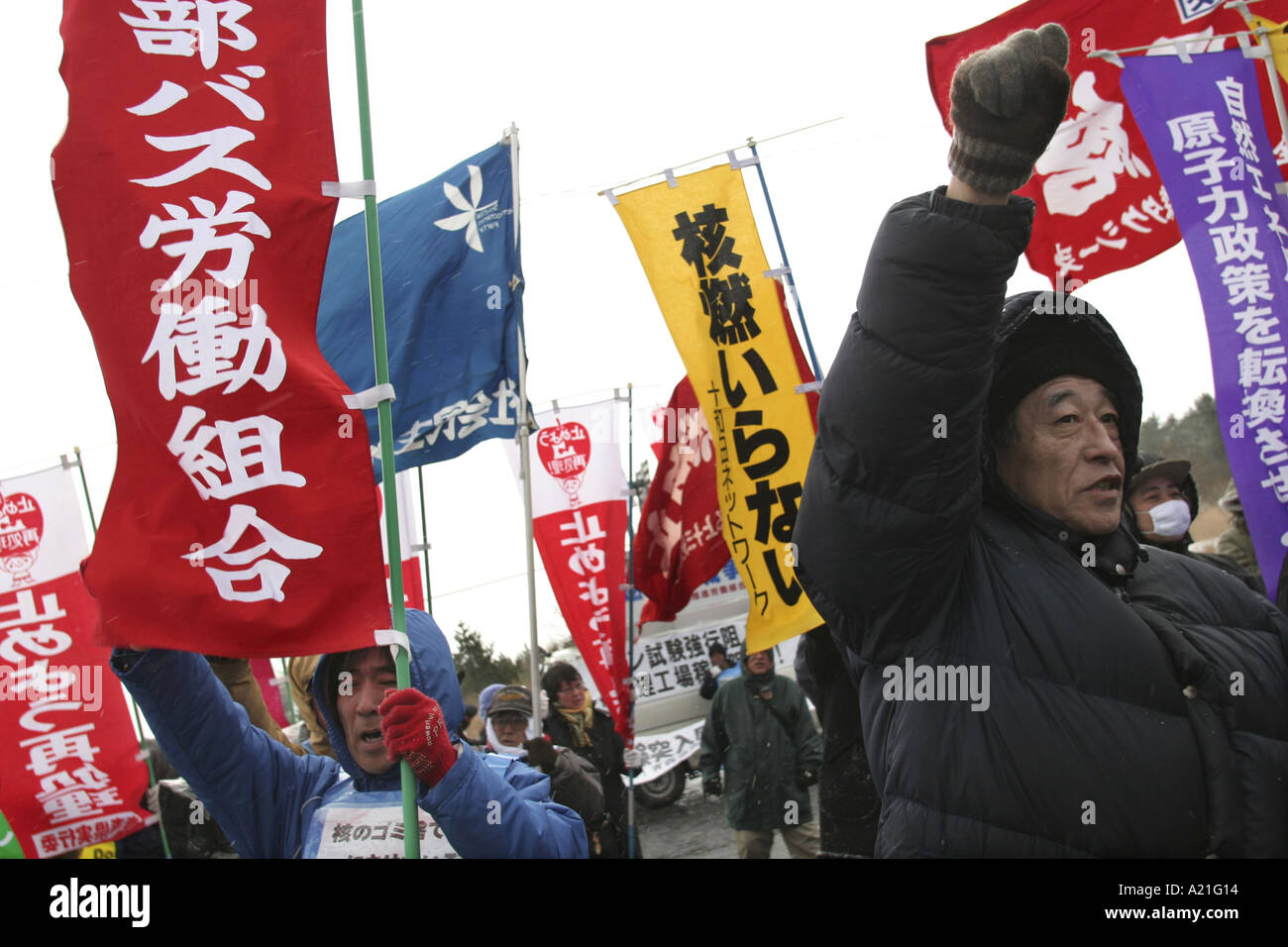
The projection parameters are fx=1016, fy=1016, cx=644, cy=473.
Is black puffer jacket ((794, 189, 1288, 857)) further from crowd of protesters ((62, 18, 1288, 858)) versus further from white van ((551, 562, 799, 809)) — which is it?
white van ((551, 562, 799, 809))

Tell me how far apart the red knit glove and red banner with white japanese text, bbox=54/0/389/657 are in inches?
7.6

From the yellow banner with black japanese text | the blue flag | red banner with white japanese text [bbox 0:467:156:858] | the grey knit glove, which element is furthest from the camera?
red banner with white japanese text [bbox 0:467:156:858]

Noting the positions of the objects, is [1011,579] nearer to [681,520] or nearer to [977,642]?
[977,642]

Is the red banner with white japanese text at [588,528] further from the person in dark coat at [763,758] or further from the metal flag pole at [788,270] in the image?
the metal flag pole at [788,270]

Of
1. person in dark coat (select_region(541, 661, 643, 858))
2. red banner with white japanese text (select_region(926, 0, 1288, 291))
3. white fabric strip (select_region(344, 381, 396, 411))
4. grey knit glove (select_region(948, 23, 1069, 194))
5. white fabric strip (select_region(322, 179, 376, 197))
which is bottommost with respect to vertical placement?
person in dark coat (select_region(541, 661, 643, 858))

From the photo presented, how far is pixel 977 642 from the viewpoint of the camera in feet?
5.87

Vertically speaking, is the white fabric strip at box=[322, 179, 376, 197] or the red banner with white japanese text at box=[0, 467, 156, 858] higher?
the white fabric strip at box=[322, 179, 376, 197]

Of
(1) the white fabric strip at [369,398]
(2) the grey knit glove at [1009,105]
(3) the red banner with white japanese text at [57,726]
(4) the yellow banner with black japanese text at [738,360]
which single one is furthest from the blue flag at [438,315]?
(2) the grey knit glove at [1009,105]

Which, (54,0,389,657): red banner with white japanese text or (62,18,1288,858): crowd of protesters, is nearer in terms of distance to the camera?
(62,18,1288,858): crowd of protesters

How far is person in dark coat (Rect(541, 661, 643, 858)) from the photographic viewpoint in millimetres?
6730

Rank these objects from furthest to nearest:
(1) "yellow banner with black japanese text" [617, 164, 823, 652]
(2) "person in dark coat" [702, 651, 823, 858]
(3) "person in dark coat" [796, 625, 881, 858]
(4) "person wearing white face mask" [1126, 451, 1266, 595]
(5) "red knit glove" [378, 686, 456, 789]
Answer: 1. (2) "person in dark coat" [702, 651, 823, 858]
2. (1) "yellow banner with black japanese text" [617, 164, 823, 652]
3. (4) "person wearing white face mask" [1126, 451, 1266, 595]
4. (3) "person in dark coat" [796, 625, 881, 858]
5. (5) "red knit glove" [378, 686, 456, 789]

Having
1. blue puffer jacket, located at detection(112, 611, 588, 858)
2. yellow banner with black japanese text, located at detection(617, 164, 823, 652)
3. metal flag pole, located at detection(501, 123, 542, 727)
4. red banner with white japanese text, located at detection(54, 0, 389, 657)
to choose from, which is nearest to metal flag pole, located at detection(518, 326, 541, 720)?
metal flag pole, located at detection(501, 123, 542, 727)

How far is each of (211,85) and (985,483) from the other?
2.22 metres

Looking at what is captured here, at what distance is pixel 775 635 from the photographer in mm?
5262
